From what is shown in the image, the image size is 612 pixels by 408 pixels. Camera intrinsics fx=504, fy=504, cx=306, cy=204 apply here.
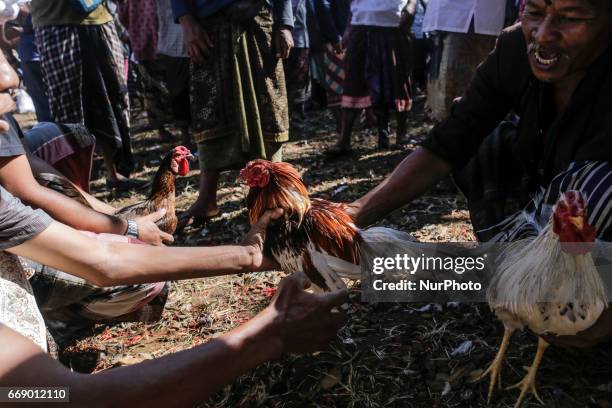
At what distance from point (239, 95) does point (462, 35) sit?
6.55ft

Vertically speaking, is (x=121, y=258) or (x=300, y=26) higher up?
(x=300, y=26)

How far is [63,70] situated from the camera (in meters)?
4.68

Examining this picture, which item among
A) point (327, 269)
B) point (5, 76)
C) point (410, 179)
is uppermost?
point (5, 76)

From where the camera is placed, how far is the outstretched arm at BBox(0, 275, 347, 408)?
4.03 feet

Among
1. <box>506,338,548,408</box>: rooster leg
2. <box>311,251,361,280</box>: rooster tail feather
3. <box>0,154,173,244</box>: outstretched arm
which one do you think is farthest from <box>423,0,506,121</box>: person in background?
<box>0,154,173,244</box>: outstretched arm

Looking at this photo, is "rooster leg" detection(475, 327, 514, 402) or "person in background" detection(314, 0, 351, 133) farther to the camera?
"person in background" detection(314, 0, 351, 133)

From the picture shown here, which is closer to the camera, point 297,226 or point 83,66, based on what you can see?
point 297,226

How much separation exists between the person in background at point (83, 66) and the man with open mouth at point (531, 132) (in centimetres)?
335

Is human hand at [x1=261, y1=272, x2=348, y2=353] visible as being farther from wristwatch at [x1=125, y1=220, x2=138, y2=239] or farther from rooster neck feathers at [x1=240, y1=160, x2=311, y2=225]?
wristwatch at [x1=125, y1=220, x2=138, y2=239]

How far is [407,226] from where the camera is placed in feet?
12.6

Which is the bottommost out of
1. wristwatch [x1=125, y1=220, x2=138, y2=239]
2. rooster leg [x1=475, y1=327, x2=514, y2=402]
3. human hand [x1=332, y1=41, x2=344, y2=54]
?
rooster leg [x1=475, y1=327, x2=514, y2=402]

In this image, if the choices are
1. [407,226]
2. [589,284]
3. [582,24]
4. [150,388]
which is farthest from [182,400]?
[407,226]

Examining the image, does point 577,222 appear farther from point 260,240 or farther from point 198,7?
point 198,7

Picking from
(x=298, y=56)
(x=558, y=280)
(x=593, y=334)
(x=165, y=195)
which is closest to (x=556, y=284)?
(x=558, y=280)
